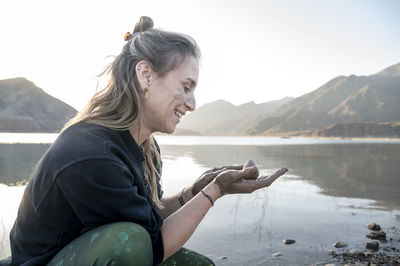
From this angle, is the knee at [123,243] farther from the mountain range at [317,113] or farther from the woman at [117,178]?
the mountain range at [317,113]

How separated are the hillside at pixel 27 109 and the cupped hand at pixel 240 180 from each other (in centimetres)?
10880

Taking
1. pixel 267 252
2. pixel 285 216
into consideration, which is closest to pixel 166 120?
pixel 267 252

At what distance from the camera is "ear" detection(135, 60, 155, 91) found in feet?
6.63

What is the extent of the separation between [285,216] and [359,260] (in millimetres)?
2756

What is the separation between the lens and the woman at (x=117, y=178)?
62.0 inches

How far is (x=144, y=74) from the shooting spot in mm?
2039

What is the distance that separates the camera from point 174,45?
2.07 metres

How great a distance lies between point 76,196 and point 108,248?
0.32 meters

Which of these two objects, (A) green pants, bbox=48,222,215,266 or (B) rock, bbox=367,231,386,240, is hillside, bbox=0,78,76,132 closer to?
(B) rock, bbox=367,231,386,240

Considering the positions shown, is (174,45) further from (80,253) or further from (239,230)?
(239,230)

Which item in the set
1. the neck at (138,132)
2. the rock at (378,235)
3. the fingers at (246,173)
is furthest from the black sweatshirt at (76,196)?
the rock at (378,235)

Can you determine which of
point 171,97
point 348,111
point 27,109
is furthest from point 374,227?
point 348,111

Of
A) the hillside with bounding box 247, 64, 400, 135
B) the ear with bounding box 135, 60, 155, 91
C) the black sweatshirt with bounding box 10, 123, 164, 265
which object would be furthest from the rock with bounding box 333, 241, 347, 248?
the hillside with bounding box 247, 64, 400, 135

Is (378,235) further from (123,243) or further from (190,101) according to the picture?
(123,243)
